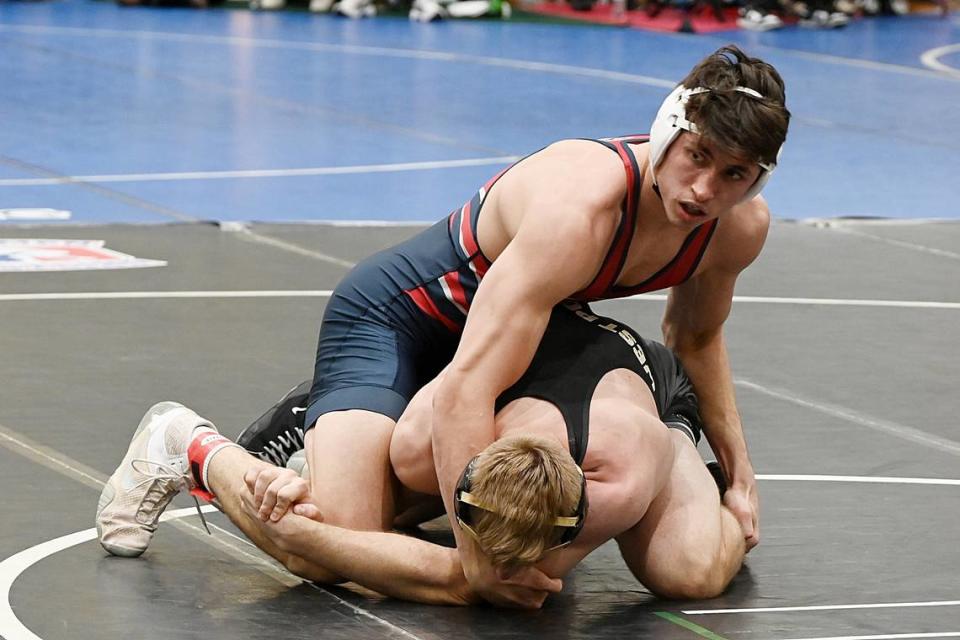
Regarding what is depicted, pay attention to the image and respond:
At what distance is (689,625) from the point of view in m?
3.35

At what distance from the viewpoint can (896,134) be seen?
35.2ft

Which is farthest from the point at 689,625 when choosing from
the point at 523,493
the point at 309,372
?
the point at 309,372

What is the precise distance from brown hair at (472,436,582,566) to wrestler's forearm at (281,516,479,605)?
0.62 feet

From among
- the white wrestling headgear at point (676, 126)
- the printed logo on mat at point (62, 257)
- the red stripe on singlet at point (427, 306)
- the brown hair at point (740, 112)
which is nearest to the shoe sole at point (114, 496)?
the red stripe on singlet at point (427, 306)

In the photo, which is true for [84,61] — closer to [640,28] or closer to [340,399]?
[640,28]

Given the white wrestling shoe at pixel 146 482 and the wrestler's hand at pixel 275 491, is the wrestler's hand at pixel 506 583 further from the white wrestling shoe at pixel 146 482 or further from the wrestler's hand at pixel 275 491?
the white wrestling shoe at pixel 146 482

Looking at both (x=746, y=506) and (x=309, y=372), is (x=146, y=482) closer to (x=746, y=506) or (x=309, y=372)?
(x=746, y=506)

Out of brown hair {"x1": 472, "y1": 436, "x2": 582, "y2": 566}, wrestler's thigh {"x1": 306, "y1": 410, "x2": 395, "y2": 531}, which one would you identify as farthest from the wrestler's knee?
wrestler's thigh {"x1": 306, "y1": 410, "x2": 395, "y2": 531}

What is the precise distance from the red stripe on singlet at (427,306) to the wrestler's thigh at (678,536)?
554 mm

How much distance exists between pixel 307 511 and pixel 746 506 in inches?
36.1

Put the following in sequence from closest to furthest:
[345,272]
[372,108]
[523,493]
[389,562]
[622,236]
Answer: [523,493]
[389,562]
[622,236]
[345,272]
[372,108]

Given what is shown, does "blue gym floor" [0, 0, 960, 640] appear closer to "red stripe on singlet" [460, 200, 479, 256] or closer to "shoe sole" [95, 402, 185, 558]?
"shoe sole" [95, 402, 185, 558]

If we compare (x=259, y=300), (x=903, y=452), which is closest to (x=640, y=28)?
(x=259, y=300)

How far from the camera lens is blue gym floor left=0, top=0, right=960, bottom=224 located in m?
8.38
